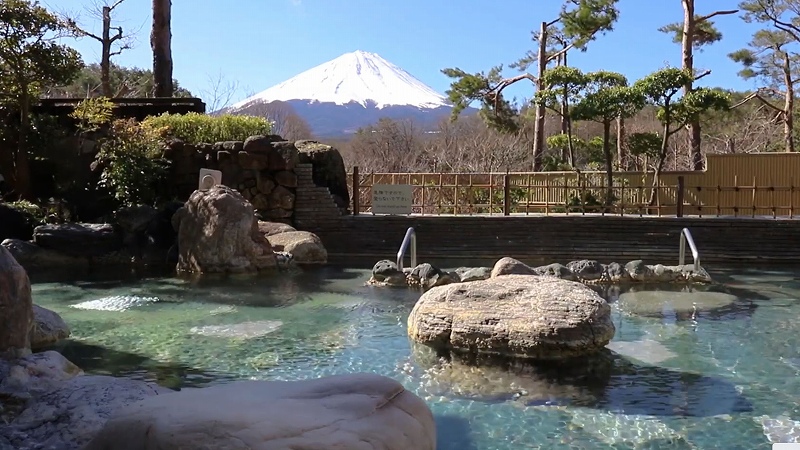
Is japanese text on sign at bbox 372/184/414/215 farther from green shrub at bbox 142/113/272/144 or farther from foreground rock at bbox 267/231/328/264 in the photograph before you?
green shrub at bbox 142/113/272/144

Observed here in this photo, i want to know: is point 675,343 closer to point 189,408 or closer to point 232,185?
point 189,408

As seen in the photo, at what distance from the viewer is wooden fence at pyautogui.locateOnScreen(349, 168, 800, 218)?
15523 mm

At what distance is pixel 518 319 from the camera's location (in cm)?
Answer: 593

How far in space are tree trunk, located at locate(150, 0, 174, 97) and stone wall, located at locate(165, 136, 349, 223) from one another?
4377mm

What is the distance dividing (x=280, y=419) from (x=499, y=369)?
11.0 feet

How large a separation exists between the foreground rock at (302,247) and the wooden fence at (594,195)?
264cm

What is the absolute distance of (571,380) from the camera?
541 cm

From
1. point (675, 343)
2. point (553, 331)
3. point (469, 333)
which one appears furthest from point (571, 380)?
point (675, 343)

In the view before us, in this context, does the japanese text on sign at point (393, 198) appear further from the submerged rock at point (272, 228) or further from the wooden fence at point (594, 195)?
the submerged rock at point (272, 228)

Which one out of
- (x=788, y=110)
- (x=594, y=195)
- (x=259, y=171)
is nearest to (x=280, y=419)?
(x=259, y=171)

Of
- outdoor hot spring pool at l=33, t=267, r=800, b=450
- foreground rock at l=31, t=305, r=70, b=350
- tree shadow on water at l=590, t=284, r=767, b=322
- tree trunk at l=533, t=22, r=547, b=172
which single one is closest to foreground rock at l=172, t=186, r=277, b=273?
outdoor hot spring pool at l=33, t=267, r=800, b=450

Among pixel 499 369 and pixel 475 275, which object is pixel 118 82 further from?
pixel 499 369

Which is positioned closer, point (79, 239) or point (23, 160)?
point (79, 239)

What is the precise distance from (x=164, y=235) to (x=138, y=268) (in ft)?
2.95
